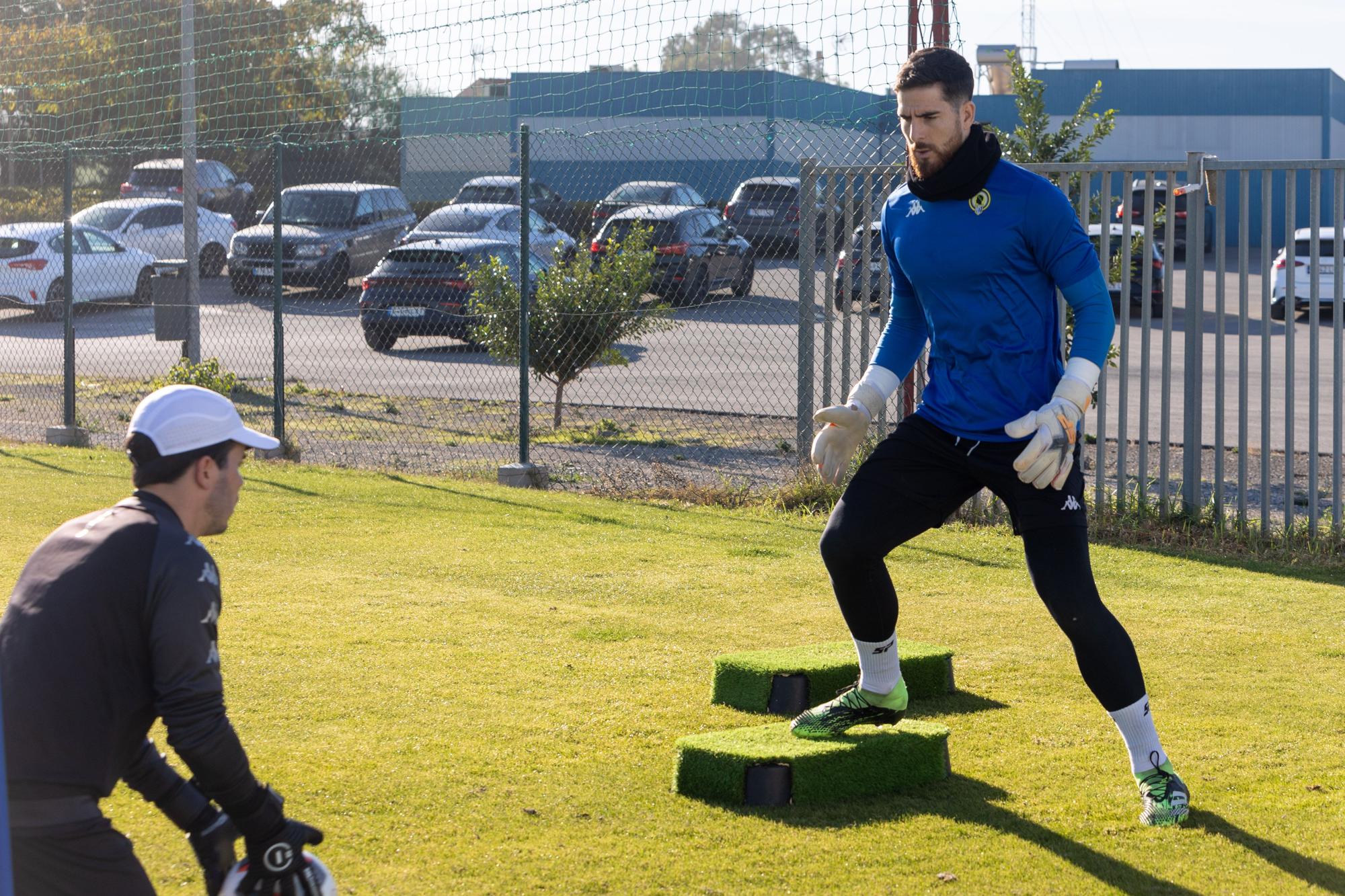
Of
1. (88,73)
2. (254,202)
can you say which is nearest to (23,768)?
(88,73)

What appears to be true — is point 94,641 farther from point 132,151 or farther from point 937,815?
point 132,151

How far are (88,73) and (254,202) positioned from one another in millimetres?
9414

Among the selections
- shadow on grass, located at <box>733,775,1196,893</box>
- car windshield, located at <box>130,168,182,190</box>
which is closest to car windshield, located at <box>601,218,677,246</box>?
shadow on grass, located at <box>733,775,1196,893</box>

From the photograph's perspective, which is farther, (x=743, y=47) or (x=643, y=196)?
(x=643, y=196)

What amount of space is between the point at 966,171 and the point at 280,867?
2.66 meters

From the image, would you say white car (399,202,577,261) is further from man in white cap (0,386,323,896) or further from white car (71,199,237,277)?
man in white cap (0,386,323,896)

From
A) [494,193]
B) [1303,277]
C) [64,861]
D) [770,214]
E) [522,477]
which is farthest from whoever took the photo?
[1303,277]

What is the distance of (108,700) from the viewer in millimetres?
2812

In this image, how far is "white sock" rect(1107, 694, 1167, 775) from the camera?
4.21 meters

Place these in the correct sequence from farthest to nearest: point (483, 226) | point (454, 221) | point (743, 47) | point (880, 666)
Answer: point (454, 221), point (483, 226), point (743, 47), point (880, 666)

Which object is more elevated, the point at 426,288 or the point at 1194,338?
the point at 426,288

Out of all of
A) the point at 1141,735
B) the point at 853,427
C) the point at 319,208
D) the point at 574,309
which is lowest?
the point at 1141,735

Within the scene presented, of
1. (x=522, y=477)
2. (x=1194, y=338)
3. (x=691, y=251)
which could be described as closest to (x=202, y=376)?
(x=522, y=477)

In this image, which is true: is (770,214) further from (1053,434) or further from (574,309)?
(1053,434)
